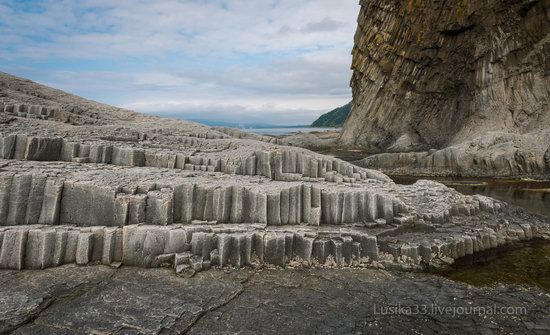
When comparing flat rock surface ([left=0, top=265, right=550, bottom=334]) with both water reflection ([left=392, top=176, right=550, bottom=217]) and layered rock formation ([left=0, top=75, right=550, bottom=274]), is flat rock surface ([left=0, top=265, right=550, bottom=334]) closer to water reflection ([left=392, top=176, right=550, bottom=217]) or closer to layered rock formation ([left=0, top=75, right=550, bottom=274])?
layered rock formation ([left=0, top=75, right=550, bottom=274])

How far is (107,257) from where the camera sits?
8.11 metres

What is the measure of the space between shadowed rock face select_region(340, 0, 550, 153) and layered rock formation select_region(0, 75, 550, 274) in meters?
17.5

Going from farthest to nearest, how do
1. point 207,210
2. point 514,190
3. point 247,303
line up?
point 514,190, point 207,210, point 247,303

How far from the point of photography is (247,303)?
6.98 m

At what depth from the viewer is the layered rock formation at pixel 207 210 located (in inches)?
325

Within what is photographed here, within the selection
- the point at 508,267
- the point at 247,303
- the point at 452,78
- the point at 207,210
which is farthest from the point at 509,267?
the point at 452,78

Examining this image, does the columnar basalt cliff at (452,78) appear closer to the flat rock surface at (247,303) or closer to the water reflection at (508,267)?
the water reflection at (508,267)

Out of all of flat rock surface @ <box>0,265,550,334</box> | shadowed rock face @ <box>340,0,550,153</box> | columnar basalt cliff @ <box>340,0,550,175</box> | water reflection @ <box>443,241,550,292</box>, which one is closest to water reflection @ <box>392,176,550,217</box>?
columnar basalt cliff @ <box>340,0,550,175</box>

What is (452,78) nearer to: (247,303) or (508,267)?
(508,267)

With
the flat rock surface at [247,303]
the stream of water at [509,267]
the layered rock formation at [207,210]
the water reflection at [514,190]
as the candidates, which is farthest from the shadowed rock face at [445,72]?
the flat rock surface at [247,303]

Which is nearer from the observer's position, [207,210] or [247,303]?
[247,303]

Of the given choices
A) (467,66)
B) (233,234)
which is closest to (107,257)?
(233,234)

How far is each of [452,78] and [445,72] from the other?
0.84 m

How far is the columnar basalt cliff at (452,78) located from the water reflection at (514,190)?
237 cm
